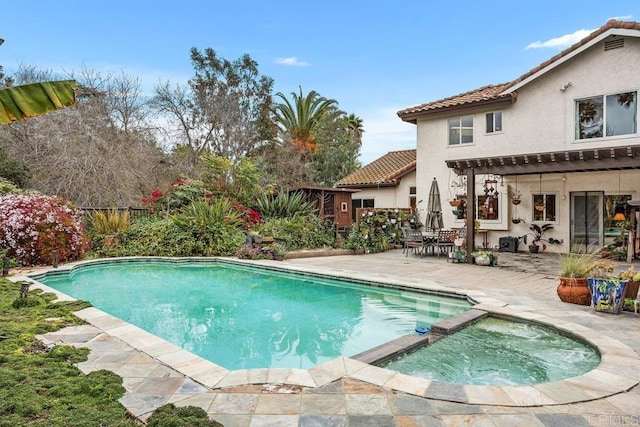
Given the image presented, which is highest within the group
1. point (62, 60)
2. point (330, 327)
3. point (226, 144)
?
point (62, 60)

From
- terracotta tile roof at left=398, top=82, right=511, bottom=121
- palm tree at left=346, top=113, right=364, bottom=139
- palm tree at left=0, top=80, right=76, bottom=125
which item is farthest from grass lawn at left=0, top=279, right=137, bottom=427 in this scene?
palm tree at left=346, top=113, right=364, bottom=139

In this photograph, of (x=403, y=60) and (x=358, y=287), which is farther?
(x=403, y=60)

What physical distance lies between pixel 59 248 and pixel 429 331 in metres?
10.6

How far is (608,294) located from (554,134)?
971 cm

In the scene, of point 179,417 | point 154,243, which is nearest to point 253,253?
point 154,243

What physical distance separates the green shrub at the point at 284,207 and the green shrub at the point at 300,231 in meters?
0.34

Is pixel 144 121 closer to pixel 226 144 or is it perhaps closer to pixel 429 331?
pixel 226 144

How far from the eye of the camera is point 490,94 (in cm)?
1558

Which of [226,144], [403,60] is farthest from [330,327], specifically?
[226,144]

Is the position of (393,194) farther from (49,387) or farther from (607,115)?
(49,387)

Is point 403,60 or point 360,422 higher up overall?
point 403,60

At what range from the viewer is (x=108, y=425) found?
8.69ft

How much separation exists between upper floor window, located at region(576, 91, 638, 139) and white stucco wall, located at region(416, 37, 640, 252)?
0.19 m

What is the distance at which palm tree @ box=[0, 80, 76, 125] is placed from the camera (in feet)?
13.7
